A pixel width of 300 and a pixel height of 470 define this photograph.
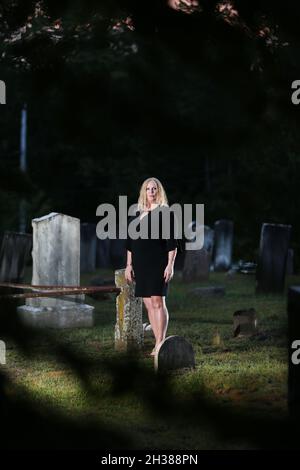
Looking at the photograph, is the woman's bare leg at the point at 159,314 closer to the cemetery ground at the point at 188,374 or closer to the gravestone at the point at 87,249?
the cemetery ground at the point at 188,374

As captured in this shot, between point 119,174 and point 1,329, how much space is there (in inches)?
986

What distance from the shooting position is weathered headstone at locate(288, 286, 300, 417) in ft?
16.7

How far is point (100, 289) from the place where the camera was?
29.4ft

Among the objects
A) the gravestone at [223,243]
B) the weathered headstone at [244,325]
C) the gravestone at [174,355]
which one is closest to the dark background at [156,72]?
the gravestone at [174,355]

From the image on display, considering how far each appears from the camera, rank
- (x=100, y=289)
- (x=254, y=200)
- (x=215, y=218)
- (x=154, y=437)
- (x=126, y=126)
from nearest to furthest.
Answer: (x=126, y=126) → (x=154, y=437) → (x=100, y=289) → (x=254, y=200) → (x=215, y=218)

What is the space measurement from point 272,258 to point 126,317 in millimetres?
5805

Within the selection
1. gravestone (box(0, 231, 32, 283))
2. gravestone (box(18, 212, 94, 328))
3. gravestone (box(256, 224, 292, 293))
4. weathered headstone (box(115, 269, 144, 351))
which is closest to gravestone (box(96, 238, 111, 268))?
gravestone (box(256, 224, 292, 293))

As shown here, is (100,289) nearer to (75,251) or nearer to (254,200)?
(75,251)

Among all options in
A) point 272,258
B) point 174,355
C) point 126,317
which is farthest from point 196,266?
point 174,355

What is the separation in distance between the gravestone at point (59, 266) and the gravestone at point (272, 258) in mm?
4415

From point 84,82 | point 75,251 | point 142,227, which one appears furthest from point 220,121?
point 75,251

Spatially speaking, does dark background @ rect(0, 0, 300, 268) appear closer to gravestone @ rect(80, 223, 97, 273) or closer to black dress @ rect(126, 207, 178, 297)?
black dress @ rect(126, 207, 178, 297)

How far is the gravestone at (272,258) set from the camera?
14.4 m

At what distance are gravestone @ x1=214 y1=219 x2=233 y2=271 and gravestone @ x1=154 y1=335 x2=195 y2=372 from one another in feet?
40.8
